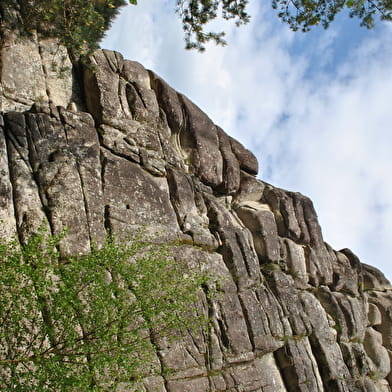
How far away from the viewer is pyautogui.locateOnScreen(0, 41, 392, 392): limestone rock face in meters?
16.8

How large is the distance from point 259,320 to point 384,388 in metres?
11.7

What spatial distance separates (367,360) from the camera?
28047mm

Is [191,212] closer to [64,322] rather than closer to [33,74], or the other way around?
[33,74]

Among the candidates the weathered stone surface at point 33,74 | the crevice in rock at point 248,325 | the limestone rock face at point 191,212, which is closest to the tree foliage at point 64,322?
the limestone rock face at point 191,212

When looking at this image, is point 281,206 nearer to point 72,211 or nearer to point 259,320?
point 259,320

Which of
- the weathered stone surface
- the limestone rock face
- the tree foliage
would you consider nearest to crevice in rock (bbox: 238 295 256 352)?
the limestone rock face

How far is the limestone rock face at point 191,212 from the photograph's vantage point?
16781mm

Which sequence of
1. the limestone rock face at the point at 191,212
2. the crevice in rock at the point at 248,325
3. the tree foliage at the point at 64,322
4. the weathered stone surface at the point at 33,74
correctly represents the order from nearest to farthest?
the tree foliage at the point at 64,322, the limestone rock face at the point at 191,212, the weathered stone surface at the point at 33,74, the crevice in rock at the point at 248,325

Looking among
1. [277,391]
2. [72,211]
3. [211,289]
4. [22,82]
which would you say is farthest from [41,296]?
[277,391]

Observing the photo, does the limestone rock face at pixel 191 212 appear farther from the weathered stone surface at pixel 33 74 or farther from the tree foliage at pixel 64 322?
the tree foliage at pixel 64 322

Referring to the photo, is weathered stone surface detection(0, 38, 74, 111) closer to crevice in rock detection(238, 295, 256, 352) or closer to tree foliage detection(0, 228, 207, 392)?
tree foliage detection(0, 228, 207, 392)

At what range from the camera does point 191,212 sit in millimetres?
21578

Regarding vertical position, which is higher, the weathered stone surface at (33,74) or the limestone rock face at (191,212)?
Result: the weathered stone surface at (33,74)

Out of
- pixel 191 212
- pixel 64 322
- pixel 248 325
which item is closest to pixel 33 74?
pixel 191 212
